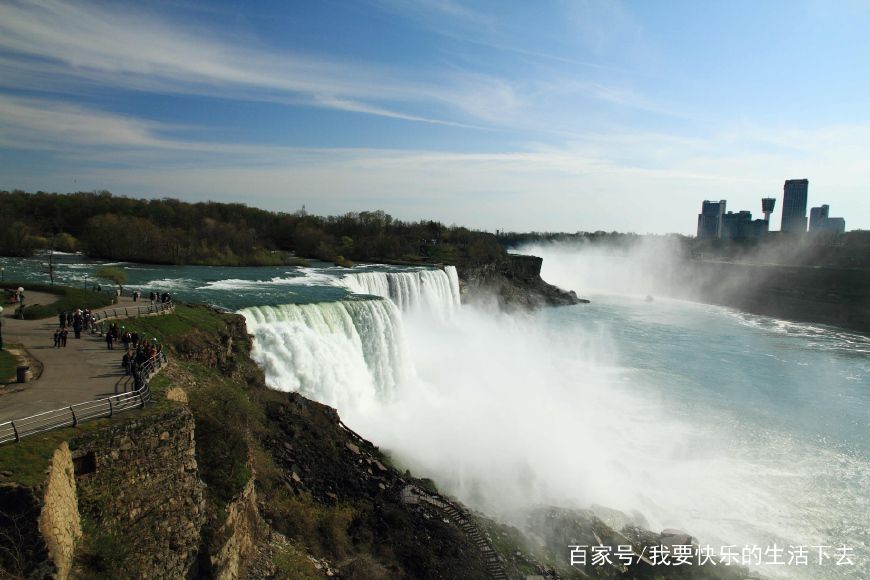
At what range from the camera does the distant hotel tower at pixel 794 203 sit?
161250 mm

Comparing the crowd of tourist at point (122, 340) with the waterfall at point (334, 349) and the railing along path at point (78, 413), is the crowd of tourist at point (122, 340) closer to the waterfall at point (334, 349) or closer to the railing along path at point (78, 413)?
the railing along path at point (78, 413)

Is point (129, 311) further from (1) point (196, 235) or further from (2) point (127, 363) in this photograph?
(1) point (196, 235)

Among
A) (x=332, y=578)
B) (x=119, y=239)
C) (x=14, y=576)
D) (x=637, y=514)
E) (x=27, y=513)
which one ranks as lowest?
(x=637, y=514)

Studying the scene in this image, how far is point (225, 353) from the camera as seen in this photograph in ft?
45.5

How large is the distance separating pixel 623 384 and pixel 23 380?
901 inches

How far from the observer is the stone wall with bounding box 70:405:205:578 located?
621 centimetres

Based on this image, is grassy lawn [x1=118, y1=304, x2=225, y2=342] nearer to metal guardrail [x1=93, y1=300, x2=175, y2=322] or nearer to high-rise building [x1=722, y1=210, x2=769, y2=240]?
metal guardrail [x1=93, y1=300, x2=175, y2=322]

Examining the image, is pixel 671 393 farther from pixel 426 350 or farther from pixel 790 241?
pixel 790 241

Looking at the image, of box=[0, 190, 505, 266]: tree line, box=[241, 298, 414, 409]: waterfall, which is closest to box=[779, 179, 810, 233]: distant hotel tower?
box=[0, 190, 505, 266]: tree line

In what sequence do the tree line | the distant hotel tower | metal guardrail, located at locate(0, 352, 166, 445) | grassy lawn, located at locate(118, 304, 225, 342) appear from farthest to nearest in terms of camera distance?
the distant hotel tower
the tree line
grassy lawn, located at locate(118, 304, 225, 342)
metal guardrail, located at locate(0, 352, 166, 445)

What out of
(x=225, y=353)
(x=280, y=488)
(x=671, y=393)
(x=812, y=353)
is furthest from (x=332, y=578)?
(x=812, y=353)

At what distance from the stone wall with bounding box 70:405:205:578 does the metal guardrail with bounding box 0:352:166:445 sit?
0.50m

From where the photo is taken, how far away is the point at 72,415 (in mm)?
6766

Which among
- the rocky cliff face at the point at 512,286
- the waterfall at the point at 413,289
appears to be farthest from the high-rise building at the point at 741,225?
the waterfall at the point at 413,289
